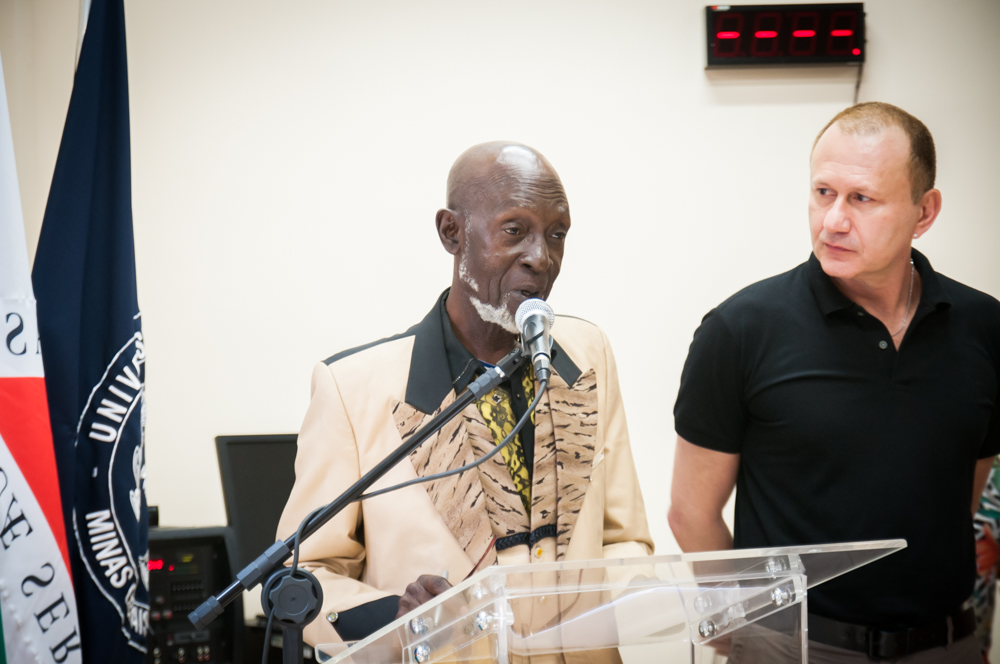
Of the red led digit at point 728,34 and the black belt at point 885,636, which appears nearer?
the black belt at point 885,636

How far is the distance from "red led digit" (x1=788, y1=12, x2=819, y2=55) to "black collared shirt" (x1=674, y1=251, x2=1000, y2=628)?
60.5 inches

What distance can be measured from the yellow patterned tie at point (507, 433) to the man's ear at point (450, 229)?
346mm

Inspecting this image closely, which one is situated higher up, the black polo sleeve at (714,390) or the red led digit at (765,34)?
the red led digit at (765,34)

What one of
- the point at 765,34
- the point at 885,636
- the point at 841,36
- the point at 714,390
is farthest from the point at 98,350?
the point at 841,36

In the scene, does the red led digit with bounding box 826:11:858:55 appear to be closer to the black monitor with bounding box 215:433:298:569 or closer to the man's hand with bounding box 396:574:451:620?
the black monitor with bounding box 215:433:298:569

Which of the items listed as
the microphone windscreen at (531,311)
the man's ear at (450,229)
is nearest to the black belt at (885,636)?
the microphone windscreen at (531,311)

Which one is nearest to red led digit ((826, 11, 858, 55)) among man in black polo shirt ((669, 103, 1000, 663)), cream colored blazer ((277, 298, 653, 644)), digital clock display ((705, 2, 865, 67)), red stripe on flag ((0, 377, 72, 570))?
digital clock display ((705, 2, 865, 67))

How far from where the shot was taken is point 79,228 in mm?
1821

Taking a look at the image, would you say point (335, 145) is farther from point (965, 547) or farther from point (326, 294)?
point (965, 547)

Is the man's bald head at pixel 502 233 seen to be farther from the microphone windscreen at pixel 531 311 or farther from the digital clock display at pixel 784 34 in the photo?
the digital clock display at pixel 784 34

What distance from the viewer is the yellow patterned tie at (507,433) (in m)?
1.64

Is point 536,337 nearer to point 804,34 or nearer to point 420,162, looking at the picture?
point 420,162

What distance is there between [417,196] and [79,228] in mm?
1406

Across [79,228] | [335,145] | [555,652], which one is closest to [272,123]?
[335,145]
